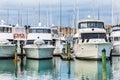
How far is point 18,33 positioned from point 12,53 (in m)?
9.10

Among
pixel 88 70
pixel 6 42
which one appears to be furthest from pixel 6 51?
pixel 88 70

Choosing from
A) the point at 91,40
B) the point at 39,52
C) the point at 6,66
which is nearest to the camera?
the point at 6,66

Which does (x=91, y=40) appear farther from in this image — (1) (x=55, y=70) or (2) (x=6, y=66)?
(2) (x=6, y=66)

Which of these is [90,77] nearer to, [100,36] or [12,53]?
[100,36]

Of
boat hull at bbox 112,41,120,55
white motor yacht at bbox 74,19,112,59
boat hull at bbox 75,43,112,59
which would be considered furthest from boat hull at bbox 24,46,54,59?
boat hull at bbox 112,41,120,55

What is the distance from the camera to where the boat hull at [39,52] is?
43688 mm

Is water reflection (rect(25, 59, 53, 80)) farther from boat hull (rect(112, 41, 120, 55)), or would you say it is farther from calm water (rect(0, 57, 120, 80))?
boat hull (rect(112, 41, 120, 55))

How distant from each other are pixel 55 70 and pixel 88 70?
3267 mm

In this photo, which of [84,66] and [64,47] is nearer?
[84,66]

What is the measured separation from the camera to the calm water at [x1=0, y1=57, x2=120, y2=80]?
97.7ft

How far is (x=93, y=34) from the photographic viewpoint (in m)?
42.6

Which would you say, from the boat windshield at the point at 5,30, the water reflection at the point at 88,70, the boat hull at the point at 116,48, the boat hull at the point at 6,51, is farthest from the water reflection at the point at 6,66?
the boat hull at the point at 116,48

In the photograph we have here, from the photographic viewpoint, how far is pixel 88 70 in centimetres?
3472

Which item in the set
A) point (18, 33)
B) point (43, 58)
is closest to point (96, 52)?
point (43, 58)
